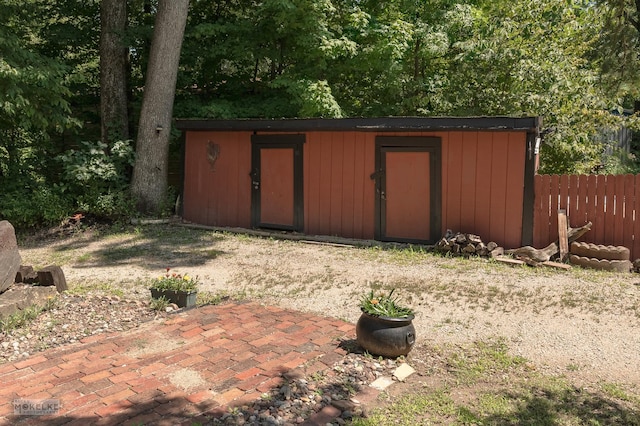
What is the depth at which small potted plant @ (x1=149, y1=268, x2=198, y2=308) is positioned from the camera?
19.7 ft

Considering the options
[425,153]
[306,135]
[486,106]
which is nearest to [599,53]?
[486,106]

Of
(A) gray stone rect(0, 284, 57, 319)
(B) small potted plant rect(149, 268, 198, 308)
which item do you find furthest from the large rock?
(B) small potted plant rect(149, 268, 198, 308)

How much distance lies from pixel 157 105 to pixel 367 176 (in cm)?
536

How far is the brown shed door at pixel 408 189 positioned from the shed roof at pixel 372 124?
369mm

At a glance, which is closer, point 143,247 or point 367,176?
point 143,247

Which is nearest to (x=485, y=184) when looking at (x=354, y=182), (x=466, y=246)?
(x=466, y=246)

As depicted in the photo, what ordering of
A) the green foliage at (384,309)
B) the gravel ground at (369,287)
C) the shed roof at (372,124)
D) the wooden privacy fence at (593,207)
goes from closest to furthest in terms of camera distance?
1. the green foliage at (384,309)
2. the gravel ground at (369,287)
3. the wooden privacy fence at (593,207)
4. the shed roof at (372,124)

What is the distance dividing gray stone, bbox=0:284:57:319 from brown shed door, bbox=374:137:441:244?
5.92 meters

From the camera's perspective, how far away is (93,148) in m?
12.5

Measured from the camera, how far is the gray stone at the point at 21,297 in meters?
5.39

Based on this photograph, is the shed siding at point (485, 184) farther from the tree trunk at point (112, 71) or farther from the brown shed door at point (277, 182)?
the tree trunk at point (112, 71)

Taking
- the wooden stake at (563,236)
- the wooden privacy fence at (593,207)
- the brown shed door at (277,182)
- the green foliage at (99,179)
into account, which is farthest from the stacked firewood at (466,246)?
the green foliage at (99,179)

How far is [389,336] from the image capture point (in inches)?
178

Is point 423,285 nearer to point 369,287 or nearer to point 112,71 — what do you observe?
point 369,287
